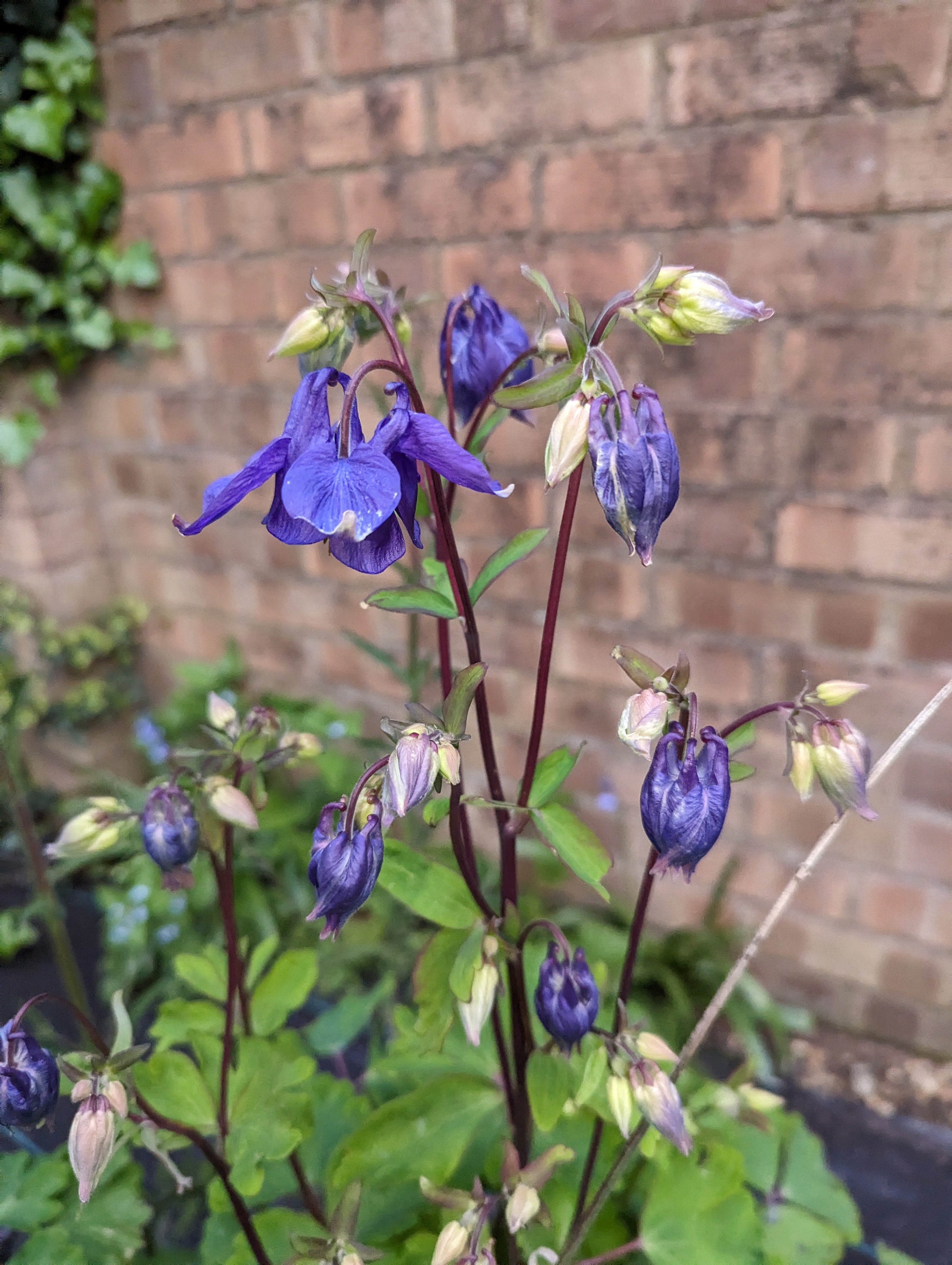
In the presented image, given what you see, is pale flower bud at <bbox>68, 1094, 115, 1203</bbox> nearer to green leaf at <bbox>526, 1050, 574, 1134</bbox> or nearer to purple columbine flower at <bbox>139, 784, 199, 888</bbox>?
purple columbine flower at <bbox>139, 784, 199, 888</bbox>

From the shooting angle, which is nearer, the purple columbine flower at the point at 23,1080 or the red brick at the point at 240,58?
the purple columbine flower at the point at 23,1080

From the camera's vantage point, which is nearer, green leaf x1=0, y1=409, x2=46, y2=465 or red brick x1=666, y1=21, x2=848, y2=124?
red brick x1=666, y1=21, x2=848, y2=124

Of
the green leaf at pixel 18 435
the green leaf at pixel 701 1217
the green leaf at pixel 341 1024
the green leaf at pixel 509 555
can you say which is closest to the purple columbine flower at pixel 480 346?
the green leaf at pixel 509 555

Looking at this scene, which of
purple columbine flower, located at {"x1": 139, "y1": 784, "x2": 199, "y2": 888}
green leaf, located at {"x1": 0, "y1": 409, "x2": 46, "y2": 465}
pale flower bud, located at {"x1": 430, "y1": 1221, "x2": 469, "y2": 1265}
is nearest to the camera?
pale flower bud, located at {"x1": 430, "y1": 1221, "x2": 469, "y2": 1265}

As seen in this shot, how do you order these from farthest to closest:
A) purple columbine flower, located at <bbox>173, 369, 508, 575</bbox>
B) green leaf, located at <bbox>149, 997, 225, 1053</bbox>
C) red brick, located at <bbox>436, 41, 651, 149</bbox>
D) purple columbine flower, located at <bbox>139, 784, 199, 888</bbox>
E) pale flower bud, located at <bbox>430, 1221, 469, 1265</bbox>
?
1. red brick, located at <bbox>436, 41, 651, 149</bbox>
2. green leaf, located at <bbox>149, 997, 225, 1053</bbox>
3. purple columbine flower, located at <bbox>139, 784, 199, 888</bbox>
4. pale flower bud, located at <bbox>430, 1221, 469, 1265</bbox>
5. purple columbine flower, located at <bbox>173, 369, 508, 575</bbox>

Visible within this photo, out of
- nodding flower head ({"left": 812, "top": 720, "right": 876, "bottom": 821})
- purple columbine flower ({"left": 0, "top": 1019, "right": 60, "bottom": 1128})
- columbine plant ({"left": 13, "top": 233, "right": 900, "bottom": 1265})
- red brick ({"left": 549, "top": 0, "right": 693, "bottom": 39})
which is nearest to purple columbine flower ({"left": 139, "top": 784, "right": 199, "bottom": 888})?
columbine plant ({"left": 13, "top": 233, "right": 900, "bottom": 1265})

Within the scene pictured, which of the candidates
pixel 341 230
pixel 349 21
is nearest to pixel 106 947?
pixel 341 230

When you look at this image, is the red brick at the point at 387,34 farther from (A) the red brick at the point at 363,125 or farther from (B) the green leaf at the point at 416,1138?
(B) the green leaf at the point at 416,1138
